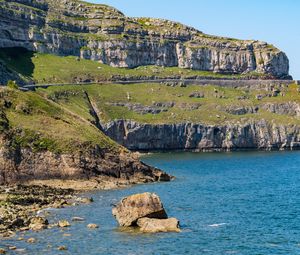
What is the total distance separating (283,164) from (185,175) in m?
50.1

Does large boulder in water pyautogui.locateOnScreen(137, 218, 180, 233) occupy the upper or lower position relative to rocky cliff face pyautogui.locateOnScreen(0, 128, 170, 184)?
lower

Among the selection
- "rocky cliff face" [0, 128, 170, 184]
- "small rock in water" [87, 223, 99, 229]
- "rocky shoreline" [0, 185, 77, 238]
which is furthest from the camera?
"rocky cliff face" [0, 128, 170, 184]

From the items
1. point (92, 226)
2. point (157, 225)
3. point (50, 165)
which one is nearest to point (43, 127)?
point (50, 165)

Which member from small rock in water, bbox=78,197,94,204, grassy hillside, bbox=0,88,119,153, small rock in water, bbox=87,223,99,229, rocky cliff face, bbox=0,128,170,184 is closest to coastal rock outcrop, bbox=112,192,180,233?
small rock in water, bbox=87,223,99,229

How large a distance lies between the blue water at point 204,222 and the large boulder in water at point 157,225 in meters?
1.43

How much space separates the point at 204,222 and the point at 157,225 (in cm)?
941

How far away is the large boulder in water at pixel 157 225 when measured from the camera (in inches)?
2874

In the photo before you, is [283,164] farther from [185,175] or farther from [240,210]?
[240,210]

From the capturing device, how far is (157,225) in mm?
73375

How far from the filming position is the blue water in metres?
65.5

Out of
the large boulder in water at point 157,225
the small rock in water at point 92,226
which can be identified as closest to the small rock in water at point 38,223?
the small rock in water at point 92,226

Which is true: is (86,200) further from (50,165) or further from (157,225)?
(157,225)

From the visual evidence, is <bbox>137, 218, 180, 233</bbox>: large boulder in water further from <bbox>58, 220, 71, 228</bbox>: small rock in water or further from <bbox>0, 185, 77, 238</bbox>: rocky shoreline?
<bbox>0, 185, 77, 238</bbox>: rocky shoreline

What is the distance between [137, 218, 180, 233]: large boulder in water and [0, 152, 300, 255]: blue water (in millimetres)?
1431
